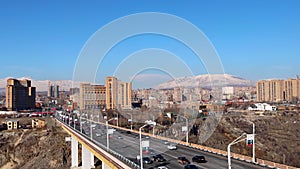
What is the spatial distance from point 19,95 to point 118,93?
6638 cm

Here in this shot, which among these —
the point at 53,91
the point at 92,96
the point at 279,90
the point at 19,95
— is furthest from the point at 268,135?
the point at 53,91

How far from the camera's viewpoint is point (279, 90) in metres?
91.5

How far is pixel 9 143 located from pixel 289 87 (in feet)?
235

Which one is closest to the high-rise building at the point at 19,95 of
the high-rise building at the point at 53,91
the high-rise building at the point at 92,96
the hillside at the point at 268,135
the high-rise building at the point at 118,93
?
the high-rise building at the point at 92,96

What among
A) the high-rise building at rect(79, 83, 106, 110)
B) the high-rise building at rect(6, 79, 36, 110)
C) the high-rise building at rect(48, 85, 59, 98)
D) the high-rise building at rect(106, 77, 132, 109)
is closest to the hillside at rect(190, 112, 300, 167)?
the high-rise building at rect(106, 77, 132, 109)

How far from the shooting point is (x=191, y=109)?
4759 centimetres

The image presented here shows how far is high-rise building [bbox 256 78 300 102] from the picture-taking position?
88.0m

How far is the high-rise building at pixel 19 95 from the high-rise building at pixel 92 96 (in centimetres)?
4797

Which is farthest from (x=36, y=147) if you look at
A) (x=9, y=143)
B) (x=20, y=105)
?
(x=20, y=105)

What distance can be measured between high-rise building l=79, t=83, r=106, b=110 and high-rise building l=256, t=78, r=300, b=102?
52.7 metres

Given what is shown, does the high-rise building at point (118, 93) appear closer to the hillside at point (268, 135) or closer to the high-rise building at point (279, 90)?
the hillside at point (268, 135)

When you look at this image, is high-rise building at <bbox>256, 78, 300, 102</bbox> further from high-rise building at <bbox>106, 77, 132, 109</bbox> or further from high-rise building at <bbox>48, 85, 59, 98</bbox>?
high-rise building at <bbox>48, 85, 59, 98</bbox>

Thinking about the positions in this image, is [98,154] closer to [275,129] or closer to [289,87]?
[275,129]

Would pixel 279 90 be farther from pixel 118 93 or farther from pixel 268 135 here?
pixel 118 93
